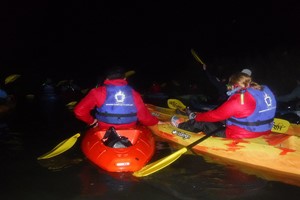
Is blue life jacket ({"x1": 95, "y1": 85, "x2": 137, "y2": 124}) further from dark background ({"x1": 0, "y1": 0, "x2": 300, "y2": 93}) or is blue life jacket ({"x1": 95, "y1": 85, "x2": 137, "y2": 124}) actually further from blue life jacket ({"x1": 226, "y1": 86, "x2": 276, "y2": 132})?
dark background ({"x1": 0, "y1": 0, "x2": 300, "y2": 93})

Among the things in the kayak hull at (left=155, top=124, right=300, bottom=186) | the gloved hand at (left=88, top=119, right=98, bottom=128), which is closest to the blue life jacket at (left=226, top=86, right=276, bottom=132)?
the kayak hull at (left=155, top=124, right=300, bottom=186)

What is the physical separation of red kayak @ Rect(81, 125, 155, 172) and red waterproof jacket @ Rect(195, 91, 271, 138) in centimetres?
120

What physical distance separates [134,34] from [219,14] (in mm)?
8168

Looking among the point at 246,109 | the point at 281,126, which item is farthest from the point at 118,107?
the point at 281,126

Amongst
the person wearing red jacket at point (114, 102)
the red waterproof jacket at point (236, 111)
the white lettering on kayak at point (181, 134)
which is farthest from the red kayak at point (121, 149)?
the red waterproof jacket at point (236, 111)

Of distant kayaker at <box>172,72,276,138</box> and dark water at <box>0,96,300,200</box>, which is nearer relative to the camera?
dark water at <box>0,96,300,200</box>

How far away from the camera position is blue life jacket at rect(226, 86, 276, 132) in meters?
5.46

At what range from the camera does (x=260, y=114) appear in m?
5.54

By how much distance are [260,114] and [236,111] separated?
377 millimetres

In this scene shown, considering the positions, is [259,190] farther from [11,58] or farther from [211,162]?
[11,58]

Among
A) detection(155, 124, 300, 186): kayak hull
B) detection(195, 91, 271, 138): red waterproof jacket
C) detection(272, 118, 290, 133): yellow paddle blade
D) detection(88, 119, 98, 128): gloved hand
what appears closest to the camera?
detection(155, 124, 300, 186): kayak hull

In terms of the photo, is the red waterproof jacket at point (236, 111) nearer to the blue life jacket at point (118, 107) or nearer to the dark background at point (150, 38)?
the blue life jacket at point (118, 107)

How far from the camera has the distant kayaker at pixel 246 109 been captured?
545 cm

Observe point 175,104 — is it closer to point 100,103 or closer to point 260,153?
point 100,103
